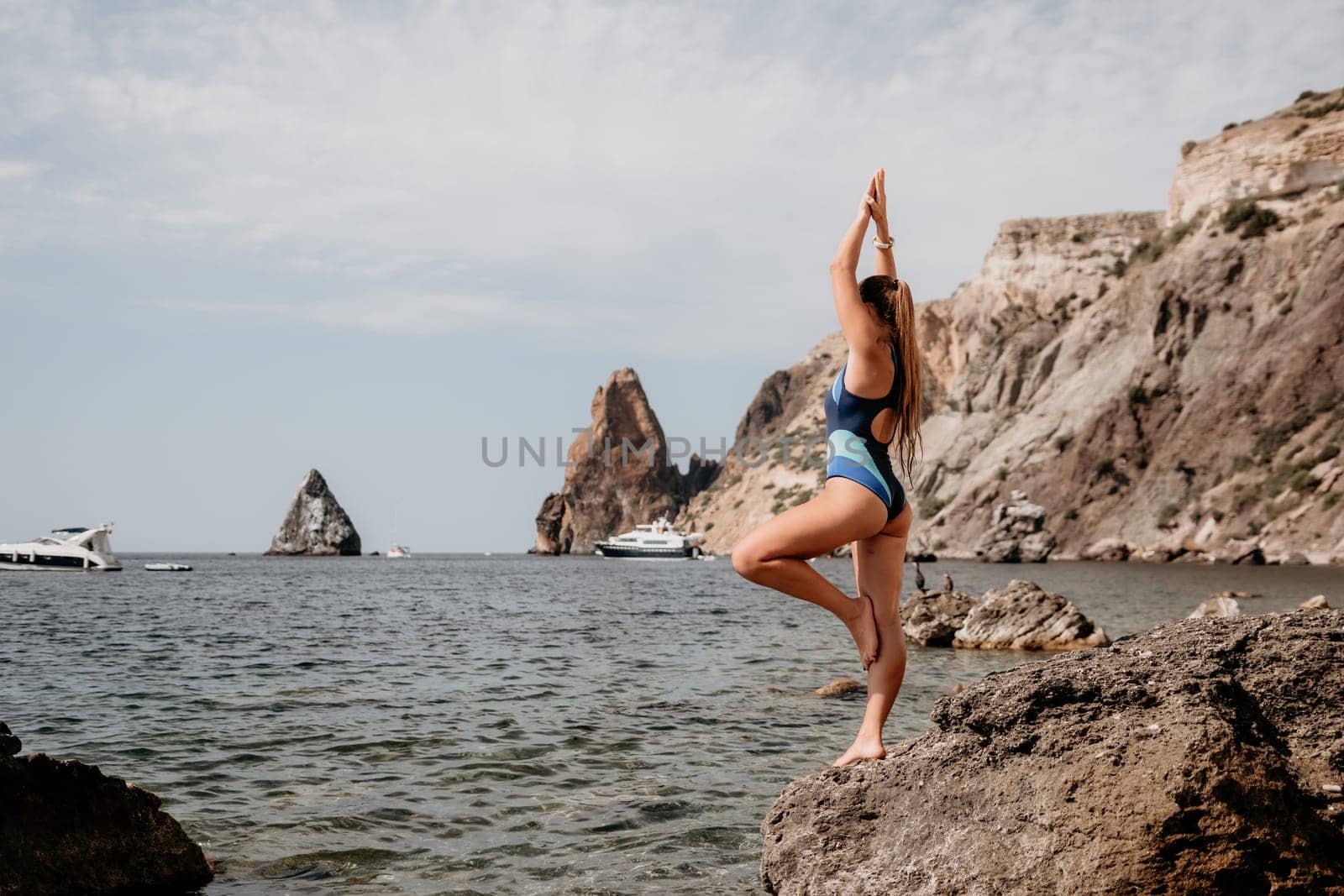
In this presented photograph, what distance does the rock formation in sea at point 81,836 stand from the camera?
219 inches

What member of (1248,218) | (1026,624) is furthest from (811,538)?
(1248,218)

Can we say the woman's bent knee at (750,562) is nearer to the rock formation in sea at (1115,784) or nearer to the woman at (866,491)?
the woman at (866,491)

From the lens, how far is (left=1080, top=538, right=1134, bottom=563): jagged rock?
66.1 m

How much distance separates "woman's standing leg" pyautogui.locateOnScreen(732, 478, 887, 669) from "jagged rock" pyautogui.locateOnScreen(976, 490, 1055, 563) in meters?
69.9

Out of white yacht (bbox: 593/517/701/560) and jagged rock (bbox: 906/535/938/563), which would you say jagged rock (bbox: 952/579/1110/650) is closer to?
jagged rock (bbox: 906/535/938/563)

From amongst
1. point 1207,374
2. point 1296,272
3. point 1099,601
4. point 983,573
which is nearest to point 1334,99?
point 1296,272

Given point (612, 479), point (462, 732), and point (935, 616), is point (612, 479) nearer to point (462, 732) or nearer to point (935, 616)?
point (935, 616)

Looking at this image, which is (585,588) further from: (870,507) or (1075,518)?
(870,507)

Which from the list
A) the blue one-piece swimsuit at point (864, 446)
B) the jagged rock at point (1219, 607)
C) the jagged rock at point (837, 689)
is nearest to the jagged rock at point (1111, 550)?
the jagged rock at point (1219, 607)

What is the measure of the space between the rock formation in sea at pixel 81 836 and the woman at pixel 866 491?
3769mm

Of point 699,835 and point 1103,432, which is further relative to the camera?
point 1103,432

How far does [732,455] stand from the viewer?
179000 mm

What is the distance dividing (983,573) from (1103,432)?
22573 mm

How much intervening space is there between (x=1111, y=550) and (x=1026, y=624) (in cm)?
5084
